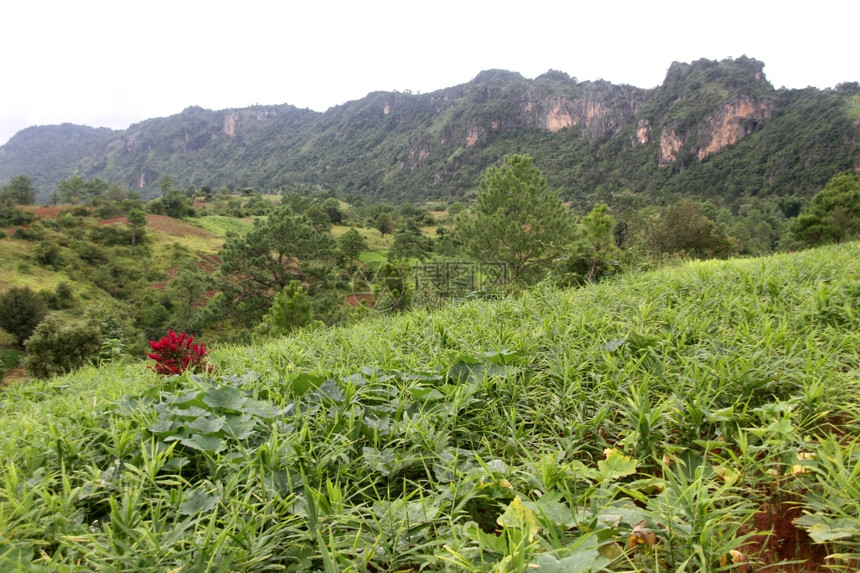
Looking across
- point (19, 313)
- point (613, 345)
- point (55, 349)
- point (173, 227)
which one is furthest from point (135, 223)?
point (613, 345)

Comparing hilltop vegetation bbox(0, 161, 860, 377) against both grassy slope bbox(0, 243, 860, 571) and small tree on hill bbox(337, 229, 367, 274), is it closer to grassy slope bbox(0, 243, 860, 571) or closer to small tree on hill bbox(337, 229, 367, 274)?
small tree on hill bbox(337, 229, 367, 274)

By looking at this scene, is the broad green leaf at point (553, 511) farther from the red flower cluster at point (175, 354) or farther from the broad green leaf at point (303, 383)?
the red flower cluster at point (175, 354)

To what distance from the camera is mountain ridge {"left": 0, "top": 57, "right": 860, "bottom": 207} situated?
70.6 metres

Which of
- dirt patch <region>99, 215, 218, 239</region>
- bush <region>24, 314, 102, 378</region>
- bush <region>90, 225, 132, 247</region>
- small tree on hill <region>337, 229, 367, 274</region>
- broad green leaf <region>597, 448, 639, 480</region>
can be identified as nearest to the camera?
broad green leaf <region>597, 448, 639, 480</region>

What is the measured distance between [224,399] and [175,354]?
1.56 meters

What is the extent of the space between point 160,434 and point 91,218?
4724cm

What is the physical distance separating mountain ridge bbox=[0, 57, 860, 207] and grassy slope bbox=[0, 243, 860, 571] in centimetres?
7723

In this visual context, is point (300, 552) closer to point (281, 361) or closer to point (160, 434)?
point (160, 434)

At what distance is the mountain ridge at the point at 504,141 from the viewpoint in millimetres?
70562

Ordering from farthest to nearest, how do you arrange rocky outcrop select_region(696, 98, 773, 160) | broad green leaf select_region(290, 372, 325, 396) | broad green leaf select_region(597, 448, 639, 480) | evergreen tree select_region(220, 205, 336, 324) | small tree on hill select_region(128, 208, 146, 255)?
rocky outcrop select_region(696, 98, 773, 160), small tree on hill select_region(128, 208, 146, 255), evergreen tree select_region(220, 205, 336, 324), broad green leaf select_region(290, 372, 325, 396), broad green leaf select_region(597, 448, 639, 480)

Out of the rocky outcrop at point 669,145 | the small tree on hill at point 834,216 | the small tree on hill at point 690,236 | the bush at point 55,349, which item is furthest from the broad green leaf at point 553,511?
the rocky outcrop at point 669,145

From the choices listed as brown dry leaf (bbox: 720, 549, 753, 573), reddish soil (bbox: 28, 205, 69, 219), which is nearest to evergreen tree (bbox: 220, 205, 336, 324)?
brown dry leaf (bbox: 720, 549, 753, 573)

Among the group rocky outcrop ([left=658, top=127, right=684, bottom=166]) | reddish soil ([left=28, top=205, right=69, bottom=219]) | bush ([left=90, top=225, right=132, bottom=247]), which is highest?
rocky outcrop ([left=658, top=127, right=684, bottom=166])

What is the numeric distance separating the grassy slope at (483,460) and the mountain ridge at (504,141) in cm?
7723
